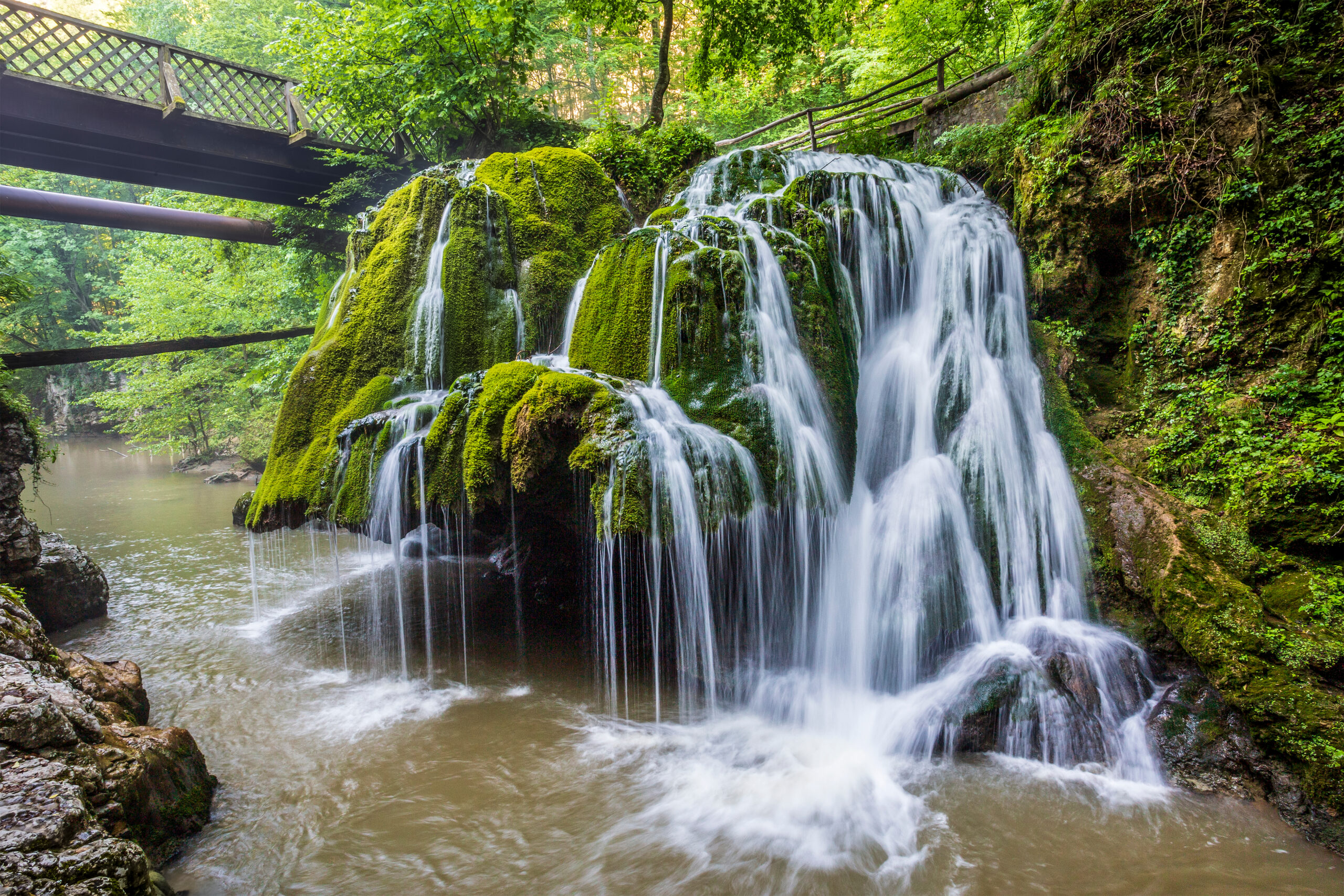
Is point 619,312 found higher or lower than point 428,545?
higher

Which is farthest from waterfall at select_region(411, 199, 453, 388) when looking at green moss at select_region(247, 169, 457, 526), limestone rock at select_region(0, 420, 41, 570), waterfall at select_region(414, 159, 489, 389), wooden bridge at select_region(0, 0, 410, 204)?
wooden bridge at select_region(0, 0, 410, 204)

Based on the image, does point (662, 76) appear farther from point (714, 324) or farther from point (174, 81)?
point (714, 324)

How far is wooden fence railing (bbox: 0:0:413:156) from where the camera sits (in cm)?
880

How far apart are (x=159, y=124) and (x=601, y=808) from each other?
12.9 meters

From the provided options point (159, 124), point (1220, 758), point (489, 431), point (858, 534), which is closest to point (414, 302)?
point (489, 431)

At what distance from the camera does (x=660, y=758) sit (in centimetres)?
475

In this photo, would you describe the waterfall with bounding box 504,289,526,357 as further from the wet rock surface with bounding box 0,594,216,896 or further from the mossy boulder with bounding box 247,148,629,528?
the wet rock surface with bounding box 0,594,216,896

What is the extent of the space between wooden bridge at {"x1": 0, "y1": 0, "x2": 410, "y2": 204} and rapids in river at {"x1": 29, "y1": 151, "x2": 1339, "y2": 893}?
6.57m

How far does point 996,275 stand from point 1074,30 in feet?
10.2

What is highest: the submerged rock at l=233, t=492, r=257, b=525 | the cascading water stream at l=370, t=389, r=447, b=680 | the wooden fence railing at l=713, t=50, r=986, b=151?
the wooden fence railing at l=713, t=50, r=986, b=151

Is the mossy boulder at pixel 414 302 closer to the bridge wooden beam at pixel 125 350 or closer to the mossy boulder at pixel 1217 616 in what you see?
the bridge wooden beam at pixel 125 350

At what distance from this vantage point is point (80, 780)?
2.97 meters

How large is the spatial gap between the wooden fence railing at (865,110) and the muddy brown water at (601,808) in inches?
393

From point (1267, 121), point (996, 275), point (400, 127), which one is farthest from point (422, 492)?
point (400, 127)
